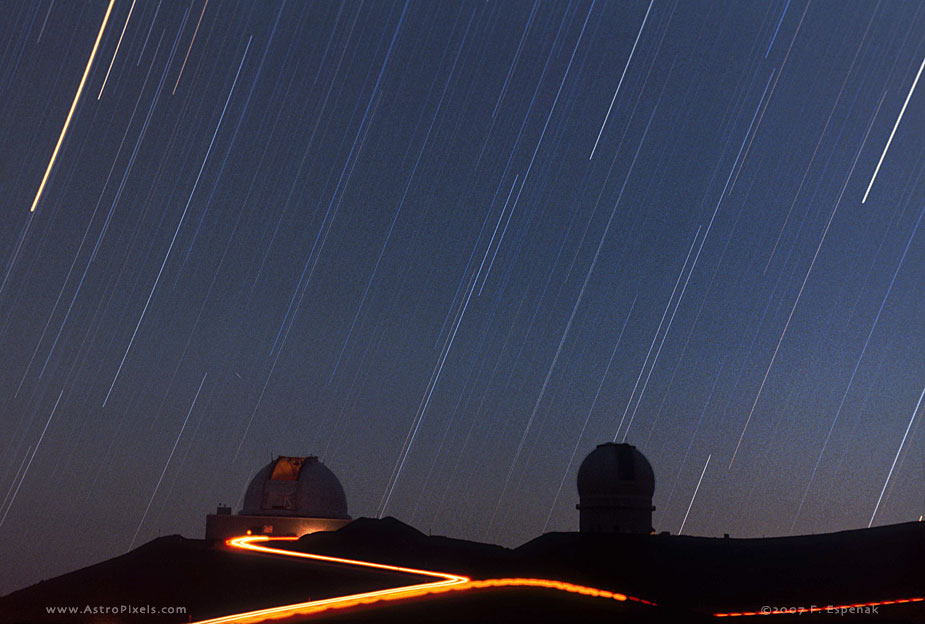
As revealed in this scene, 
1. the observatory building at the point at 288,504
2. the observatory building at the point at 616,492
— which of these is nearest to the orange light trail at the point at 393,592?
the observatory building at the point at 616,492

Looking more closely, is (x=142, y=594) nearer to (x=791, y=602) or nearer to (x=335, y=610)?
(x=335, y=610)

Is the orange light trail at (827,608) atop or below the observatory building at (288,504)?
atop

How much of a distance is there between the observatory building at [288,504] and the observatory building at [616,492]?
13598 millimetres

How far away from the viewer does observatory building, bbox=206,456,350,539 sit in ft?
160

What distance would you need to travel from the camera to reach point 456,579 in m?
19.7

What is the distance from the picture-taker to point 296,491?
163 ft

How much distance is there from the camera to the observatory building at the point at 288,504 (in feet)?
160

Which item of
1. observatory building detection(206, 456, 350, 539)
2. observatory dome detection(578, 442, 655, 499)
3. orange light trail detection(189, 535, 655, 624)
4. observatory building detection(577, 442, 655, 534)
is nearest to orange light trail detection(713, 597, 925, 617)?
orange light trail detection(189, 535, 655, 624)

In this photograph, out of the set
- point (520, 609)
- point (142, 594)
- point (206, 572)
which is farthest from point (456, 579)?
point (142, 594)

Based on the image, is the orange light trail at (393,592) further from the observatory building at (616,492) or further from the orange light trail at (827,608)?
the observatory building at (616,492)

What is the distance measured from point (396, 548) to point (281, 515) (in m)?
12.5

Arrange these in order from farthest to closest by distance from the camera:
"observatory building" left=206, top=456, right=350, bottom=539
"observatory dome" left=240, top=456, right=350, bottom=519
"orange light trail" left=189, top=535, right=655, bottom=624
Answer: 1. "observatory dome" left=240, top=456, right=350, bottom=519
2. "observatory building" left=206, top=456, right=350, bottom=539
3. "orange light trail" left=189, top=535, right=655, bottom=624

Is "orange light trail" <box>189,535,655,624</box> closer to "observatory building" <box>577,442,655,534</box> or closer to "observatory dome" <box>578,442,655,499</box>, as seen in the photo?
"observatory building" <box>577,442,655,534</box>

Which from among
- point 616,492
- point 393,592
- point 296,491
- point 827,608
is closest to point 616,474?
point 616,492
